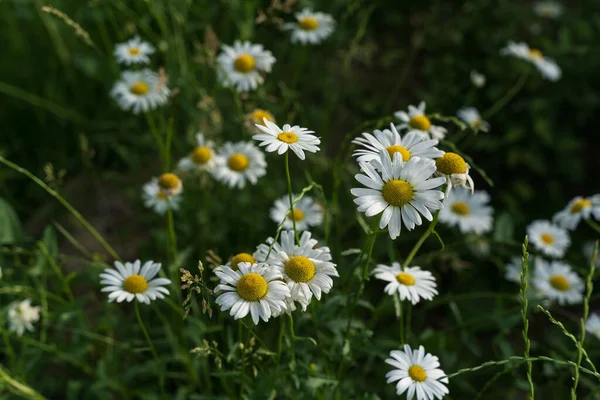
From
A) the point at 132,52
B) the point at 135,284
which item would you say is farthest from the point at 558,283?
the point at 132,52

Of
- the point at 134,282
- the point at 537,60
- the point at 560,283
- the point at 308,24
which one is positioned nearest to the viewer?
the point at 134,282

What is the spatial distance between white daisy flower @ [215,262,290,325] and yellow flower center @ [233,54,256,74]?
3.73ft

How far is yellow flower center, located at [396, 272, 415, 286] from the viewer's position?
63.7 inches

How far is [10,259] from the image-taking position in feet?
8.98

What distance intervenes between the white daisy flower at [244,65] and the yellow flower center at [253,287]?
1.07 m

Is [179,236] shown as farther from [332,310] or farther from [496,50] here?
[496,50]

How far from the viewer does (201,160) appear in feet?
6.96

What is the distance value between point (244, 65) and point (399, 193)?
3.80 ft

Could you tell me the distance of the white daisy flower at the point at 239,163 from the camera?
2.13 m

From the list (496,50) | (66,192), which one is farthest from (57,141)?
(496,50)

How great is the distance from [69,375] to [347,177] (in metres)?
1.38

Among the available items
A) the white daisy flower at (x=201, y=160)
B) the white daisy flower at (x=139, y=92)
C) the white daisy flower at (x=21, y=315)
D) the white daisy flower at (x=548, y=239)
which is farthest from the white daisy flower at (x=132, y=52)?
the white daisy flower at (x=548, y=239)

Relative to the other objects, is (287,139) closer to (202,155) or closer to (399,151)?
(399,151)

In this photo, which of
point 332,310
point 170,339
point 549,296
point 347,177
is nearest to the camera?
point 332,310
